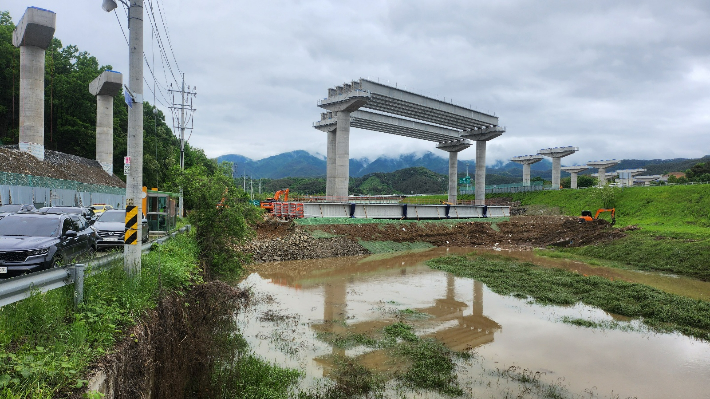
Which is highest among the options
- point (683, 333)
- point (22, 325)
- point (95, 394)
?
point (22, 325)

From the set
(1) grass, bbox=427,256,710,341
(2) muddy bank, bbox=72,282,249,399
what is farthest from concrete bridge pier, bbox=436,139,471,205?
(2) muddy bank, bbox=72,282,249,399

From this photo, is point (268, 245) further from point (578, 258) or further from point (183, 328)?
point (578, 258)

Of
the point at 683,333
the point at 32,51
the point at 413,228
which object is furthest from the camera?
the point at 413,228

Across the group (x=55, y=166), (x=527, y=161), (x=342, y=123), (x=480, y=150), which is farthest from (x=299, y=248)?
(x=527, y=161)

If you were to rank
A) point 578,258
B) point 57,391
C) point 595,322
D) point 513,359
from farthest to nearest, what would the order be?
point 578,258
point 595,322
point 513,359
point 57,391

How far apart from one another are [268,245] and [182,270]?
16.9 meters

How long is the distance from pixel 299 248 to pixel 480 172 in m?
40.3

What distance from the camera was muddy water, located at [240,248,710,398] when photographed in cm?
912

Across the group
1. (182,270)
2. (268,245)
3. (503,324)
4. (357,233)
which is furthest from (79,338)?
(357,233)

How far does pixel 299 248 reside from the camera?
1111 inches

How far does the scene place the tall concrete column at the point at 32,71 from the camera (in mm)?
34562

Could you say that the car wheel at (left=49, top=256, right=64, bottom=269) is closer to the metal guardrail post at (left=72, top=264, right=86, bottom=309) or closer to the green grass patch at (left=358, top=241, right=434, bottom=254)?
the metal guardrail post at (left=72, top=264, right=86, bottom=309)

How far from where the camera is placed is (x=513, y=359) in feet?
33.8

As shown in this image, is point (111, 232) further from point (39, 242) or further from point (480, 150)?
point (480, 150)
